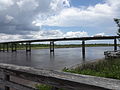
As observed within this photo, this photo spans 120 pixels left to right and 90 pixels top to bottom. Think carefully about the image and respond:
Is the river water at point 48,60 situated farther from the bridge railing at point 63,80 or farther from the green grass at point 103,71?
the bridge railing at point 63,80

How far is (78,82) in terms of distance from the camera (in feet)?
7.55

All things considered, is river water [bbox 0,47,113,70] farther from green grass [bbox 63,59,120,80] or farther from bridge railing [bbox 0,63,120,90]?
bridge railing [bbox 0,63,120,90]

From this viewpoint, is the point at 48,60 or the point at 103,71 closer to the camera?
the point at 103,71

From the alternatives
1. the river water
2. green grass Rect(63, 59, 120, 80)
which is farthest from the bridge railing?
the river water

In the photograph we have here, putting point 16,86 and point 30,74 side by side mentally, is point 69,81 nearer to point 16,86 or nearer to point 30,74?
point 30,74

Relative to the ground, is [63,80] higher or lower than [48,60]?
higher

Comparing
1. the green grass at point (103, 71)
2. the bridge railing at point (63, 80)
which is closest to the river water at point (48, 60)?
the green grass at point (103, 71)

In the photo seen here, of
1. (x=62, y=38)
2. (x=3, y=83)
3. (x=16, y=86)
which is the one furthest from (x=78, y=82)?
(x=62, y=38)

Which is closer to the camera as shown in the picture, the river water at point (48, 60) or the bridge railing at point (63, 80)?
the bridge railing at point (63, 80)

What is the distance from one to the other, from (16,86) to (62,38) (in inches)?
2321

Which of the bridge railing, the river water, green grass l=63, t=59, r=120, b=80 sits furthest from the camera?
the river water

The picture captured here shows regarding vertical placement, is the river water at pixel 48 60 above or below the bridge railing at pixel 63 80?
below

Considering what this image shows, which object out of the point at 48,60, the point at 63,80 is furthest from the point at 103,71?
the point at 48,60

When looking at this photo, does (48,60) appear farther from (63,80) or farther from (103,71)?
(63,80)
